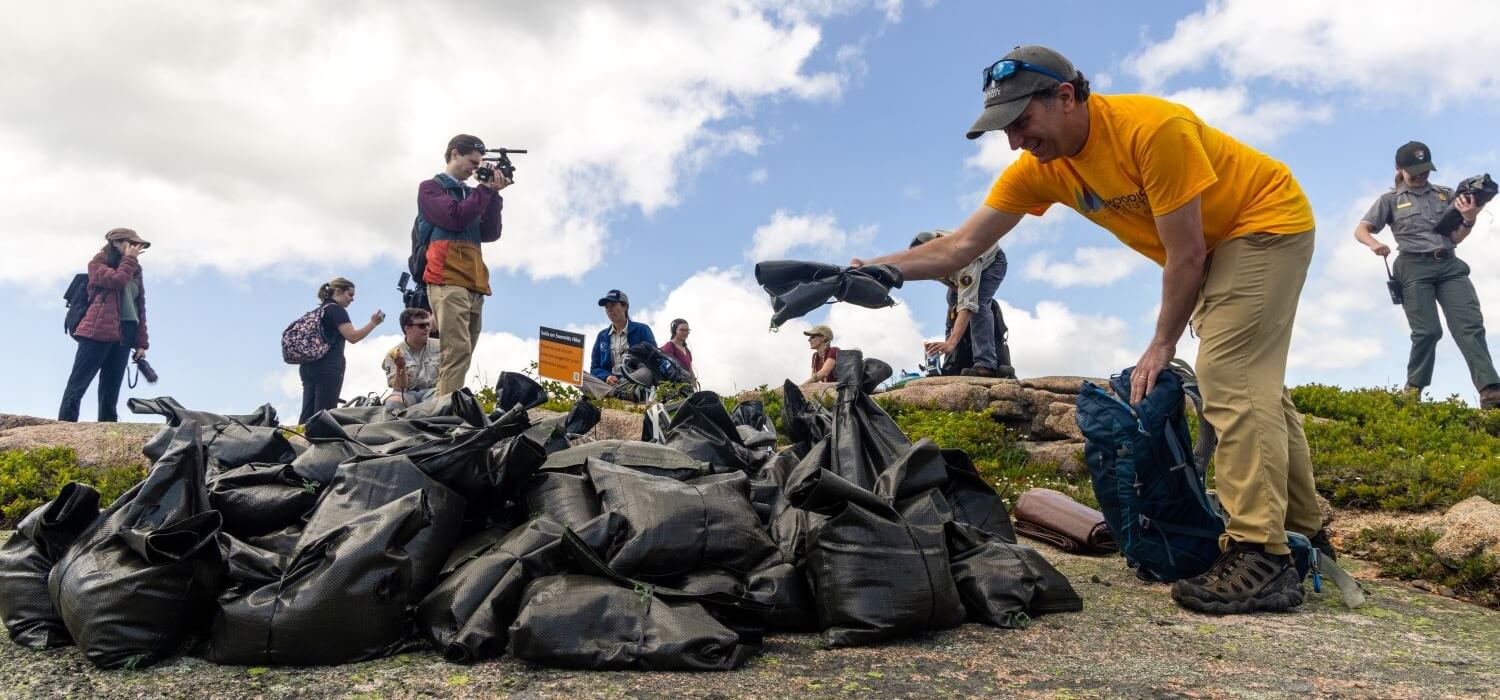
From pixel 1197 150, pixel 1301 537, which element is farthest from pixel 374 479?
pixel 1301 537

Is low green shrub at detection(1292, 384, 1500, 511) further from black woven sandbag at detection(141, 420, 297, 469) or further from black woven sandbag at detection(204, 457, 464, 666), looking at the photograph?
black woven sandbag at detection(141, 420, 297, 469)

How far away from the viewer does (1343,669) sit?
259cm

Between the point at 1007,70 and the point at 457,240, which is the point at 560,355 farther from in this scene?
the point at 1007,70

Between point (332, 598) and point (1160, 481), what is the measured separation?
2770mm

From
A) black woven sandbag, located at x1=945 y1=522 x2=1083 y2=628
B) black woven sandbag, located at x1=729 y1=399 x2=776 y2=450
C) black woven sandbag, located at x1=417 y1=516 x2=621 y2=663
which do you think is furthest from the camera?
black woven sandbag, located at x1=729 y1=399 x2=776 y2=450

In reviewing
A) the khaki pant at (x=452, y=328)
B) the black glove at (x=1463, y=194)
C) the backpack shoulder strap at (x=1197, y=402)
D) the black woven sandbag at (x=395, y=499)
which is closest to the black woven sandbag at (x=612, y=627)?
the black woven sandbag at (x=395, y=499)

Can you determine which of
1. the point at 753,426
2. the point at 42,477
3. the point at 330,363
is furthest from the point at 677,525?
the point at 330,363

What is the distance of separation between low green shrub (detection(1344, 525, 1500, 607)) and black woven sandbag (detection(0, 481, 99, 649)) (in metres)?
4.99

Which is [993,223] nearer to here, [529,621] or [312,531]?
[529,621]

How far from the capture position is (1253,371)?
10.6 feet

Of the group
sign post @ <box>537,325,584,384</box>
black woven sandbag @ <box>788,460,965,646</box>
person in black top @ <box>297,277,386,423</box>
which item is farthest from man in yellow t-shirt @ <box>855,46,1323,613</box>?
sign post @ <box>537,325,584,384</box>

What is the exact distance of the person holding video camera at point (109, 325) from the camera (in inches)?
307

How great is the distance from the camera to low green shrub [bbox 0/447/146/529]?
5.32 m

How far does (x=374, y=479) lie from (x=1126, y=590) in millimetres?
2725
